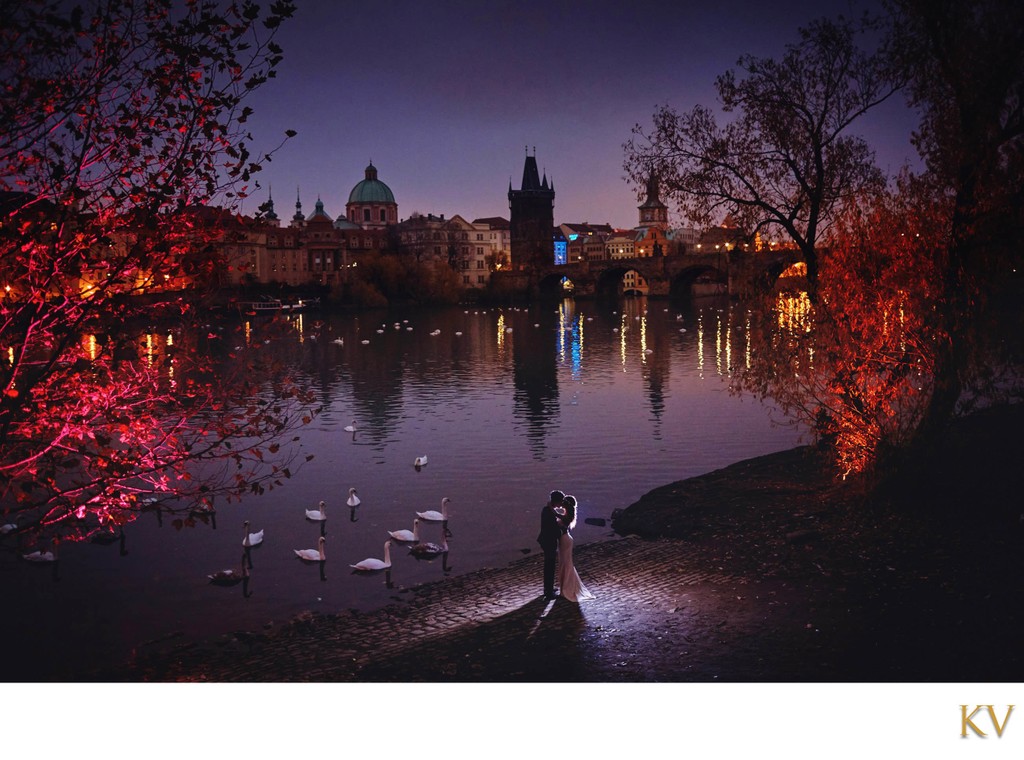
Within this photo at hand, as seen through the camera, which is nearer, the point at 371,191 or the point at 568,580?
the point at 568,580

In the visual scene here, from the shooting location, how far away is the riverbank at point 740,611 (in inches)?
299

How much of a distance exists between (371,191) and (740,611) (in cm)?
15017

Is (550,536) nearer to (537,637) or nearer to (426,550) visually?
(537,637)

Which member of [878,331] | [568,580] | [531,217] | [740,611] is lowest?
[740,611]

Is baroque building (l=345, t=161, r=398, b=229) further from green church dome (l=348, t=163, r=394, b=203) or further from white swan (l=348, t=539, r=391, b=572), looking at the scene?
white swan (l=348, t=539, r=391, b=572)

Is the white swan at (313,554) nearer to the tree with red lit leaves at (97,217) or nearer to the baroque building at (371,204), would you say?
the tree with red lit leaves at (97,217)

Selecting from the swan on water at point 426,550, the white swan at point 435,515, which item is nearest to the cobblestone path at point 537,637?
the swan on water at point 426,550

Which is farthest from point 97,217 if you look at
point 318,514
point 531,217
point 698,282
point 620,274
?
point 531,217

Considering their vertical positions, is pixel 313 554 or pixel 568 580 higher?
pixel 568 580

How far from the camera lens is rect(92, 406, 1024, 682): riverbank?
7605 millimetres

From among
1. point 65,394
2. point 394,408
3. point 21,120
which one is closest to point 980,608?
point 65,394

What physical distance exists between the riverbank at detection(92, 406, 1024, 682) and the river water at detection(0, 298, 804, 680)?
862 millimetres

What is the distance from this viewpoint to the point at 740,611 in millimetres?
8945

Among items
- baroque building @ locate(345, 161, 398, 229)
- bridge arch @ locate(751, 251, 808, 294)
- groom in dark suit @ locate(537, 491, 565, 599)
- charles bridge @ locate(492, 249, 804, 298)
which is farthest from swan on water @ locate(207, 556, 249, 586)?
baroque building @ locate(345, 161, 398, 229)
